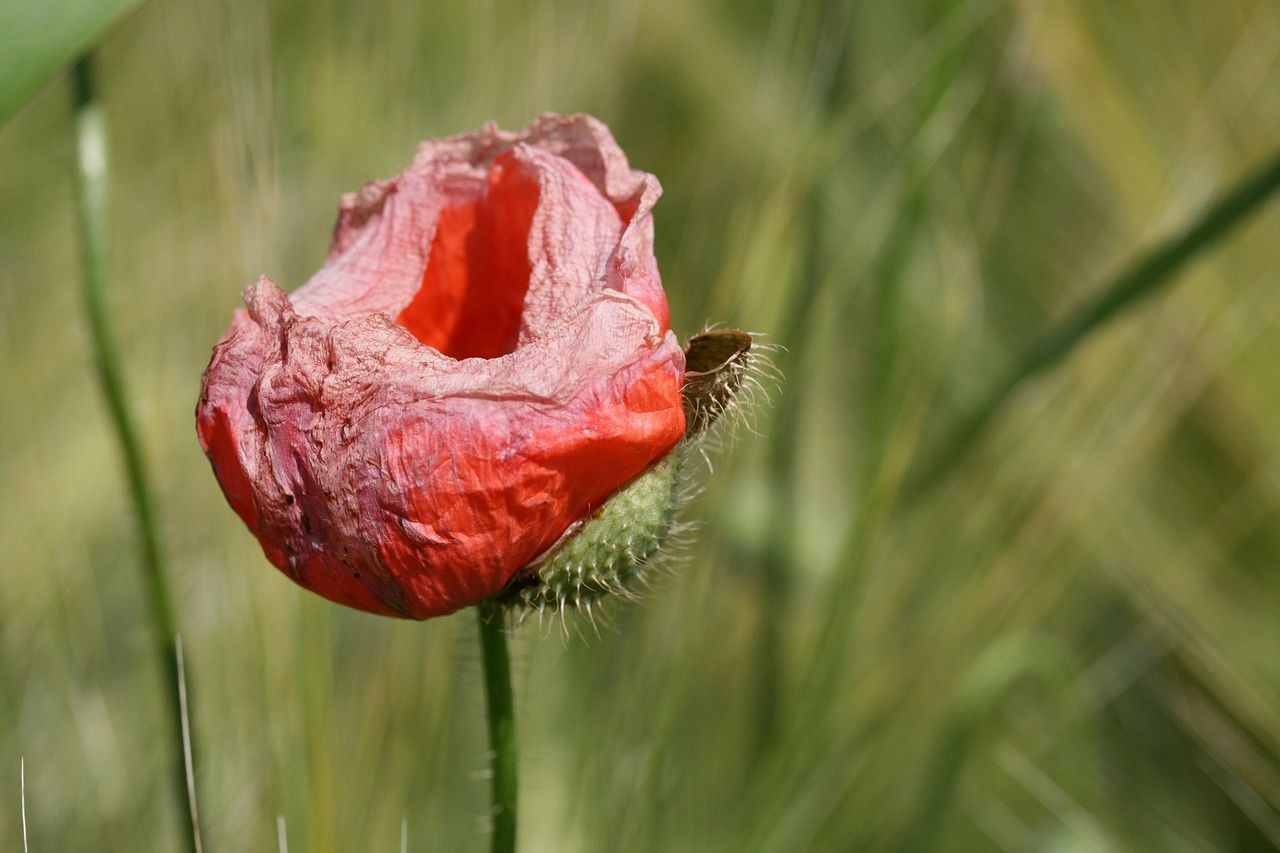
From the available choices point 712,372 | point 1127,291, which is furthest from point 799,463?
point 712,372

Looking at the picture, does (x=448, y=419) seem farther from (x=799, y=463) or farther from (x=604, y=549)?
(x=799, y=463)

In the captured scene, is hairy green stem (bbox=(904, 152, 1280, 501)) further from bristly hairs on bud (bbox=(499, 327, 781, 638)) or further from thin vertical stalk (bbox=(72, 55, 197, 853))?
thin vertical stalk (bbox=(72, 55, 197, 853))

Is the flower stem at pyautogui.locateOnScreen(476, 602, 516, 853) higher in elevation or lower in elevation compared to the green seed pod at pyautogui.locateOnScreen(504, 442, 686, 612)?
lower

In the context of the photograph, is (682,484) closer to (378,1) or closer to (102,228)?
(102,228)

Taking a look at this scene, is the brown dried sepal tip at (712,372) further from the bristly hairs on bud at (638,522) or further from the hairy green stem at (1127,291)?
the hairy green stem at (1127,291)

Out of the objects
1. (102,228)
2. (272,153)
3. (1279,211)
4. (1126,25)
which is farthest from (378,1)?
(1279,211)

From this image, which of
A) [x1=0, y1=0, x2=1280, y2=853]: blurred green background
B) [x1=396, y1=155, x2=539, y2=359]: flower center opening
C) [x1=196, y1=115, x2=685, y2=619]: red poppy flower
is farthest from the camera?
[x1=0, y1=0, x2=1280, y2=853]: blurred green background

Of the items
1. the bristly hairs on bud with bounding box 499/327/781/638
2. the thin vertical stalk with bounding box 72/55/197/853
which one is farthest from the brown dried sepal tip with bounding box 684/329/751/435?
the thin vertical stalk with bounding box 72/55/197/853
